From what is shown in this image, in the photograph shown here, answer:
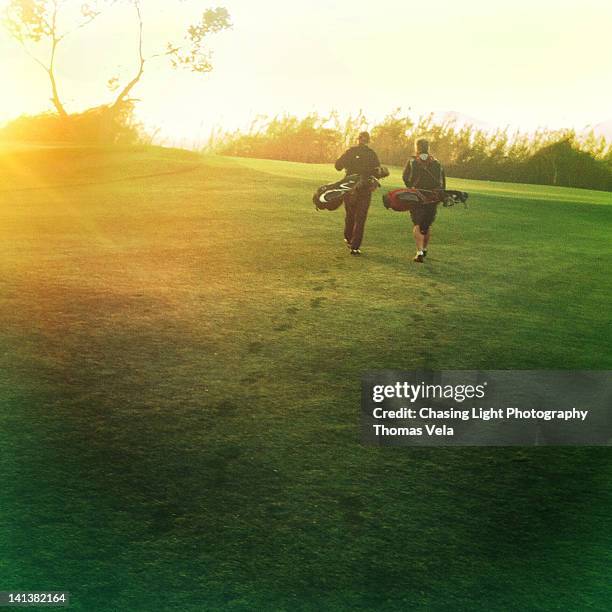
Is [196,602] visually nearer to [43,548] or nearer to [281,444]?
[43,548]

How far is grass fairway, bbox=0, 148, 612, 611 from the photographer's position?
4273mm

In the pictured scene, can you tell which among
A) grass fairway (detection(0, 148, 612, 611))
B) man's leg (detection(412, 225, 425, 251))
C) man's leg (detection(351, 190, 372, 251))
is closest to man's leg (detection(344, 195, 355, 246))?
man's leg (detection(351, 190, 372, 251))

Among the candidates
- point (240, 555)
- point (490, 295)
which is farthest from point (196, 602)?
point (490, 295)

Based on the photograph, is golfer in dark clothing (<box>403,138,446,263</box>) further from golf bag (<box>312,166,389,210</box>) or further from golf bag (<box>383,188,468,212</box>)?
golf bag (<box>312,166,389,210</box>)

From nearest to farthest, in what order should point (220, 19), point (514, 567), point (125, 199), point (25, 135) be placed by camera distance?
1. point (514, 567)
2. point (125, 199)
3. point (220, 19)
4. point (25, 135)

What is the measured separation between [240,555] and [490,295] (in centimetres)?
676

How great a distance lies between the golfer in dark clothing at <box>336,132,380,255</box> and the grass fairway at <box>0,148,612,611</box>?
522 millimetres

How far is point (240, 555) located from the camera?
4.43m

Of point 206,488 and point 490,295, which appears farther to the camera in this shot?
point 490,295

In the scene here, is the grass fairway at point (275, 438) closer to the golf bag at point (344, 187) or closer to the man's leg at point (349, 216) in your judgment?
the man's leg at point (349, 216)

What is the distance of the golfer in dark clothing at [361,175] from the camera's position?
12.8 m

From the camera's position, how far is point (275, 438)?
5898mm

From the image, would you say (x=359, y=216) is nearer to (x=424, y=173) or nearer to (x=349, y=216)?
(x=349, y=216)

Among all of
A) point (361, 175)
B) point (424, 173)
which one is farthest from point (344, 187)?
point (424, 173)
